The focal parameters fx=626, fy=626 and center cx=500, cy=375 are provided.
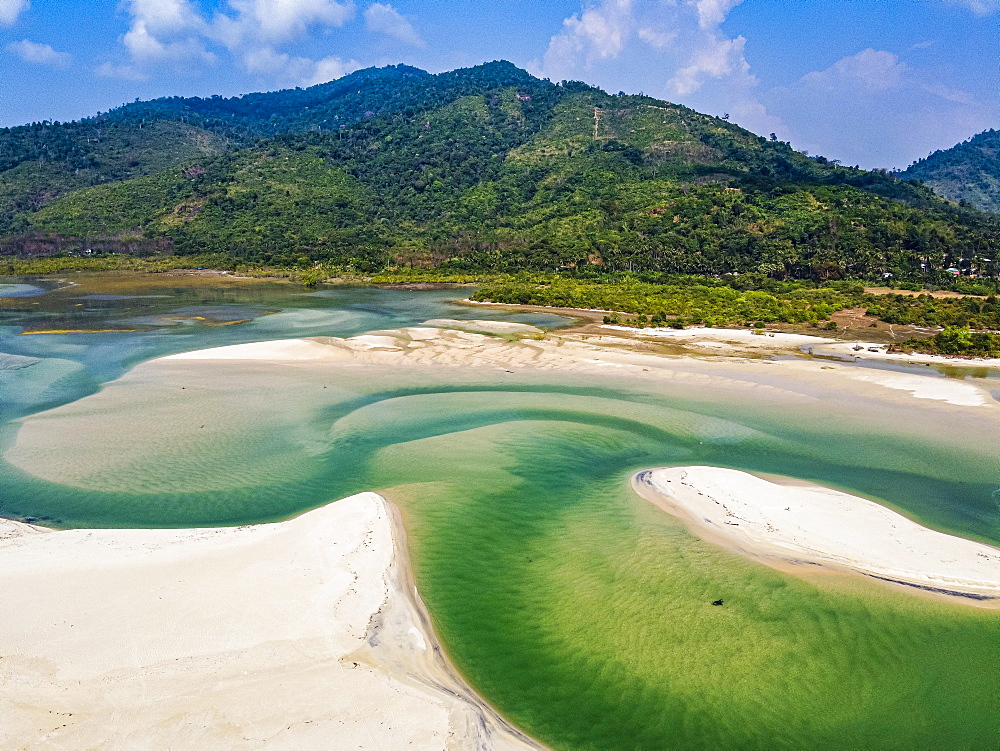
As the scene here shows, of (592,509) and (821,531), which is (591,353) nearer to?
(592,509)

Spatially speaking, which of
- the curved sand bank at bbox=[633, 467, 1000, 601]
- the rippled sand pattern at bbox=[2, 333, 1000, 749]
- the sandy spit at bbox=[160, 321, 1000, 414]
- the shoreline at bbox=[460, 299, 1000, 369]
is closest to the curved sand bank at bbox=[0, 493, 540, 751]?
the rippled sand pattern at bbox=[2, 333, 1000, 749]

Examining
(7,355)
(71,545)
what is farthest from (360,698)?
(7,355)

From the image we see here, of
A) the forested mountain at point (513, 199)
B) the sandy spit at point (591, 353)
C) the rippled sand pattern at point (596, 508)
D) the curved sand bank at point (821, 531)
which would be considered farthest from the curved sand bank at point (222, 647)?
the forested mountain at point (513, 199)

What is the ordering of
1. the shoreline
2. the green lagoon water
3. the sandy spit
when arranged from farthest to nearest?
the shoreline
the sandy spit
the green lagoon water

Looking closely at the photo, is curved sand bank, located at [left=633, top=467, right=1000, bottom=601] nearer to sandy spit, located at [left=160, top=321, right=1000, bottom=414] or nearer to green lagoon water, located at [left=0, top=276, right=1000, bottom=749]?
green lagoon water, located at [left=0, top=276, right=1000, bottom=749]

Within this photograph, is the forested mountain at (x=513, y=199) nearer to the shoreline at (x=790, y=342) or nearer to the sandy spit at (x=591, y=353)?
the shoreline at (x=790, y=342)

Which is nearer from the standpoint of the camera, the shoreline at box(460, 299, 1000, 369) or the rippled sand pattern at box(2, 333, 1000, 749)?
the rippled sand pattern at box(2, 333, 1000, 749)

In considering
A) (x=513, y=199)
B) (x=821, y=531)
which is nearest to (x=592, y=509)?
(x=821, y=531)
